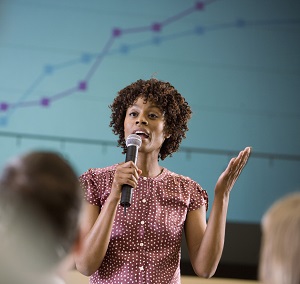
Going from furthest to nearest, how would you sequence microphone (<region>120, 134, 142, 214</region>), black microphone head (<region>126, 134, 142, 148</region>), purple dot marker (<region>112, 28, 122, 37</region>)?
1. purple dot marker (<region>112, 28, 122, 37</region>)
2. black microphone head (<region>126, 134, 142, 148</region>)
3. microphone (<region>120, 134, 142, 214</region>)

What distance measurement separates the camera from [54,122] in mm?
3863

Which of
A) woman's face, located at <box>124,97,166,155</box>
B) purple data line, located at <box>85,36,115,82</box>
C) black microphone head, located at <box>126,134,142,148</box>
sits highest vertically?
purple data line, located at <box>85,36,115,82</box>

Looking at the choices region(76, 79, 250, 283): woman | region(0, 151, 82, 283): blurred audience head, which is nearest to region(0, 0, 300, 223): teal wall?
region(76, 79, 250, 283): woman

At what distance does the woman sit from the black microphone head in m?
0.08

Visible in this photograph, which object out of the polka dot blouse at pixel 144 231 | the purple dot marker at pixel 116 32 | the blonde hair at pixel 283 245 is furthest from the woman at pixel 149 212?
the purple dot marker at pixel 116 32

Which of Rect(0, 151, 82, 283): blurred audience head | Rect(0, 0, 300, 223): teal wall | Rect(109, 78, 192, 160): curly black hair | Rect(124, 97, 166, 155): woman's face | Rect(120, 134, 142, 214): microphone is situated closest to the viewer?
Rect(0, 151, 82, 283): blurred audience head

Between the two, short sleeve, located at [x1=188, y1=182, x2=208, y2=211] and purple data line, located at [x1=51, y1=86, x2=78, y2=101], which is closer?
short sleeve, located at [x1=188, y1=182, x2=208, y2=211]

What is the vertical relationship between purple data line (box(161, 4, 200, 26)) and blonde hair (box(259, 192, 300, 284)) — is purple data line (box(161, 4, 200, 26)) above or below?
above

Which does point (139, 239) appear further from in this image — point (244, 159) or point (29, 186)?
point (29, 186)

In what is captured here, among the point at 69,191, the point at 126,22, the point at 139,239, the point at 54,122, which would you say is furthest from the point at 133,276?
the point at 126,22

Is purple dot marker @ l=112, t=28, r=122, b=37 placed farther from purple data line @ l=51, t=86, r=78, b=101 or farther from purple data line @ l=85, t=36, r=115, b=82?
purple data line @ l=51, t=86, r=78, b=101

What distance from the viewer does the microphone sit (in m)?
2.08

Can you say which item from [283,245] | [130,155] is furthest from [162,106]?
[283,245]

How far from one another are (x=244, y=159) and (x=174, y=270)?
434 millimetres
